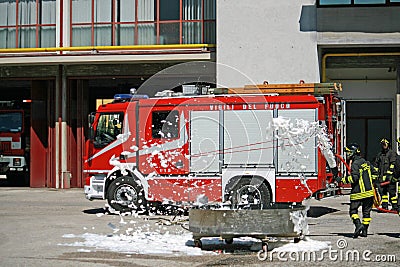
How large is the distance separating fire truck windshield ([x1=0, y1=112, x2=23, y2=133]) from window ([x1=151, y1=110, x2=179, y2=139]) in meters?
12.1

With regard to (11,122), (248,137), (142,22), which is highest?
(142,22)

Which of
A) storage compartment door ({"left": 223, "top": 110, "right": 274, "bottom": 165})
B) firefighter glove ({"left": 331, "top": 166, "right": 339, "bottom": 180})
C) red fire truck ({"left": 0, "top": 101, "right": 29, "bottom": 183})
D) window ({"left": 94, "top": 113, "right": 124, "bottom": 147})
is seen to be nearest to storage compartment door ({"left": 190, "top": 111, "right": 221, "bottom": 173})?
storage compartment door ({"left": 223, "top": 110, "right": 274, "bottom": 165})

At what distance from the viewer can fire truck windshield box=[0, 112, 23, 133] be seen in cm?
2792

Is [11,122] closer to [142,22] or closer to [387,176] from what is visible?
[142,22]

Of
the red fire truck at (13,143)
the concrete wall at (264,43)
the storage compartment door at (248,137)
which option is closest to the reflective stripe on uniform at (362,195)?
the storage compartment door at (248,137)

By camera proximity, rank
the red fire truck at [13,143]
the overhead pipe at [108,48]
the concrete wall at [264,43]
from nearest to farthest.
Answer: the concrete wall at [264,43]
the overhead pipe at [108,48]
the red fire truck at [13,143]

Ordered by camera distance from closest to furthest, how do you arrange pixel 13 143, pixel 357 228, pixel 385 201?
pixel 357 228, pixel 385 201, pixel 13 143

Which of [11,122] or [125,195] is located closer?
[125,195]

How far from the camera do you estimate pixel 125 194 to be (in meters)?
17.6

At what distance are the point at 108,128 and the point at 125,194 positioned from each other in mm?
1742

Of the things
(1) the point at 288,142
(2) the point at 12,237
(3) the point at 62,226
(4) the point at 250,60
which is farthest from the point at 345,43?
(2) the point at 12,237

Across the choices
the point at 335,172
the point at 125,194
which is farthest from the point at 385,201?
the point at 125,194

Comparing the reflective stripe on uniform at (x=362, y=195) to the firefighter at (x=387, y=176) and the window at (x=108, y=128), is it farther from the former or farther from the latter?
the window at (x=108, y=128)

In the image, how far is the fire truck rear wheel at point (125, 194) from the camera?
17531 millimetres
